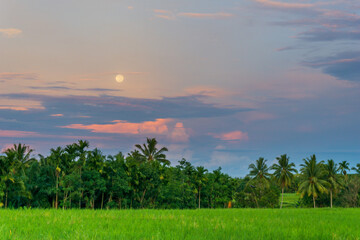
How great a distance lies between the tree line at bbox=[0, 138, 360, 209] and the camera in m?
58.8

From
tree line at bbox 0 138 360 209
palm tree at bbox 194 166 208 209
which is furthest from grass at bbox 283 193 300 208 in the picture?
palm tree at bbox 194 166 208 209

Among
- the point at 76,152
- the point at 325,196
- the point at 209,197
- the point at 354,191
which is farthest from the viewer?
the point at 325,196

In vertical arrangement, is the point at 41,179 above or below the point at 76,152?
below

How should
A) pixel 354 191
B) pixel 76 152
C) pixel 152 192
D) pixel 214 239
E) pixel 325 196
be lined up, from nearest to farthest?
pixel 214 239 → pixel 76 152 → pixel 152 192 → pixel 354 191 → pixel 325 196

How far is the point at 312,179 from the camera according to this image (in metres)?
93.1

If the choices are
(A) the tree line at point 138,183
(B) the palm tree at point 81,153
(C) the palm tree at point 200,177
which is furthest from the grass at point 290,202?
(B) the palm tree at point 81,153

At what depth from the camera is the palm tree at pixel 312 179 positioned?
302 ft

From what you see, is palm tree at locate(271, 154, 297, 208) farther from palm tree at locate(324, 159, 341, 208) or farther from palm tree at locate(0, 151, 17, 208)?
palm tree at locate(0, 151, 17, 208)

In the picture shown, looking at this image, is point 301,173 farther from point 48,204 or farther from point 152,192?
point 48,204

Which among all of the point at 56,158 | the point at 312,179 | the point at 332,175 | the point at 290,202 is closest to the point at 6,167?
the point at 56,158

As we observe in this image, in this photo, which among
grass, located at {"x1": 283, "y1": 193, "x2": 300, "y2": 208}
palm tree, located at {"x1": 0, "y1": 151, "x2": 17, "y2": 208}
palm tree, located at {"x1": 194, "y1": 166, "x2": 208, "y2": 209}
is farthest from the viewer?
grass, located at {"x1": 283, "y1": 193, "x2": 300, "y2": 208}

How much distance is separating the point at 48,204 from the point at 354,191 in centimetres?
7919

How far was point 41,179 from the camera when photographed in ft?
→ 197

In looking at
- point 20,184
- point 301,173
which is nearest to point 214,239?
point 20,184
